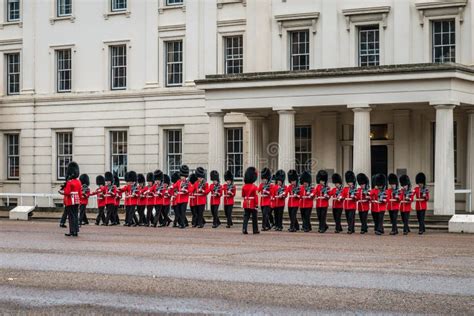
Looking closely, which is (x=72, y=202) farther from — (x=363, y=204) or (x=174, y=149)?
(x=174, y=149)

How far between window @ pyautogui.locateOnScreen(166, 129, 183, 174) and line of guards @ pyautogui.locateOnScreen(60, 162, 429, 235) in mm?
7652

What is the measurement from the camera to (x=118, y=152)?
142 feet

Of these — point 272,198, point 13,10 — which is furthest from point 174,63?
point 272,198

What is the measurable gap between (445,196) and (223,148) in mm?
8250

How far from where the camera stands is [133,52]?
42.3 metres

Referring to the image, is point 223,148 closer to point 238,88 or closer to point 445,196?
point 238,88

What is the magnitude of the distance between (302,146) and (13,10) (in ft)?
50.5

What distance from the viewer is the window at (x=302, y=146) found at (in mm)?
38156

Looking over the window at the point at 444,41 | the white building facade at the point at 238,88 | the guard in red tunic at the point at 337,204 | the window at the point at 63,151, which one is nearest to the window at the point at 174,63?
the white building facade at the point at 238,88

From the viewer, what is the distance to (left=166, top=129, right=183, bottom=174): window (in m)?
41.7

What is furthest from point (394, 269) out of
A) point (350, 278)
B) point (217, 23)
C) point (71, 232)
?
point (217, 23)

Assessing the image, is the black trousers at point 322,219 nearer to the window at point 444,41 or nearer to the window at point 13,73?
the window at point 444,41

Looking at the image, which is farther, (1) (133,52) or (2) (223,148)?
(1) (133,52)

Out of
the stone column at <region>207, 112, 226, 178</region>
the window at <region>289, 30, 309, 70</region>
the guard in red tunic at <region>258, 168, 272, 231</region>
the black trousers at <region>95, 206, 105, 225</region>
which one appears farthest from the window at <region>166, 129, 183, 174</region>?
the guard in red tunic at <region>258, 168, 272, 231</region>
